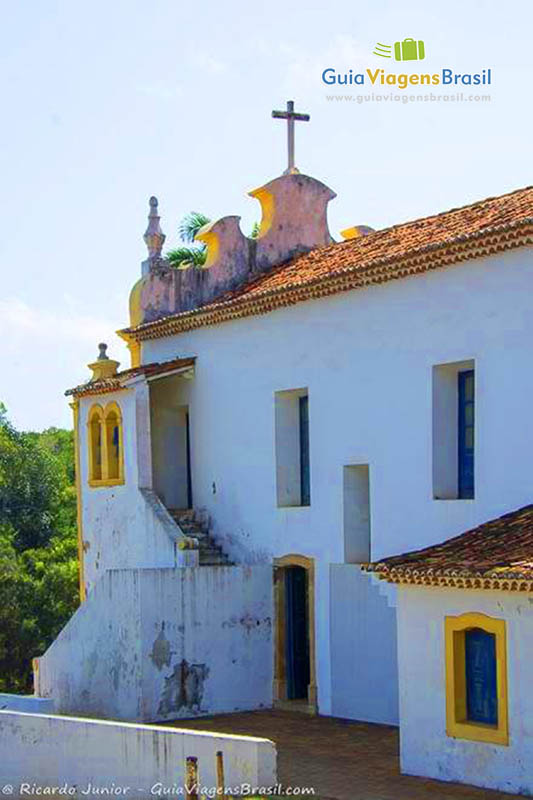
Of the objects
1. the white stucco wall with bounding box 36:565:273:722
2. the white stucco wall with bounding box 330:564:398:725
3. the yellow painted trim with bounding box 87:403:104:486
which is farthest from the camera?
the yellow painted trim with bounding box 87:403:104:486

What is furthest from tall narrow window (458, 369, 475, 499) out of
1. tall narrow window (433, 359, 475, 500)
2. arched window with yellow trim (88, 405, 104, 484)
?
arched window with yellow trim (88, 405, 104, 484)

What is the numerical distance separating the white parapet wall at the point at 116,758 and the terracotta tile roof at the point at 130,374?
6351 millimetres

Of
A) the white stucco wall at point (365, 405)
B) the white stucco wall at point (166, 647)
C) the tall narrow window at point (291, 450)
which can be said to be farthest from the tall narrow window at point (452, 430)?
the white stucco wall at point (166, 647)

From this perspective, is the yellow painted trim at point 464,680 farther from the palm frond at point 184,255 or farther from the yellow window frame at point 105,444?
the palm frond at point 184,255

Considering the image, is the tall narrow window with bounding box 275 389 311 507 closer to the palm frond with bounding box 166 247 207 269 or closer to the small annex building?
the small annex building

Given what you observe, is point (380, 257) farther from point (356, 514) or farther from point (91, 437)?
point (91, 437)

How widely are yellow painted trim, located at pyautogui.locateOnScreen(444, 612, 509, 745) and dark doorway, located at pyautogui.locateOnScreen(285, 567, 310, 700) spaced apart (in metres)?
6.08

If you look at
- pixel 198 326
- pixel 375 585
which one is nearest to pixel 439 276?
pixel 375 585

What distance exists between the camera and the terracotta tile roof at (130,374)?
23.7 m

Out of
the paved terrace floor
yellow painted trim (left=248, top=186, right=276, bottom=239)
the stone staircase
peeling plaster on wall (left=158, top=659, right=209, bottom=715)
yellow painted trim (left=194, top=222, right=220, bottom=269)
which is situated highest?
yellow painted trim (left=248, top=186, right=276, bottom=239)

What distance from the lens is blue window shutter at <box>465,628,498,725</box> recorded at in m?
15.9

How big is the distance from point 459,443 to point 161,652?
5531 millimetres

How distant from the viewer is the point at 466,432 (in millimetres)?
19219

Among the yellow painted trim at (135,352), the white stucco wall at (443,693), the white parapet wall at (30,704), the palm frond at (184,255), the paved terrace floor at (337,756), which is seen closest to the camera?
the white stucco wall at (443,693)
